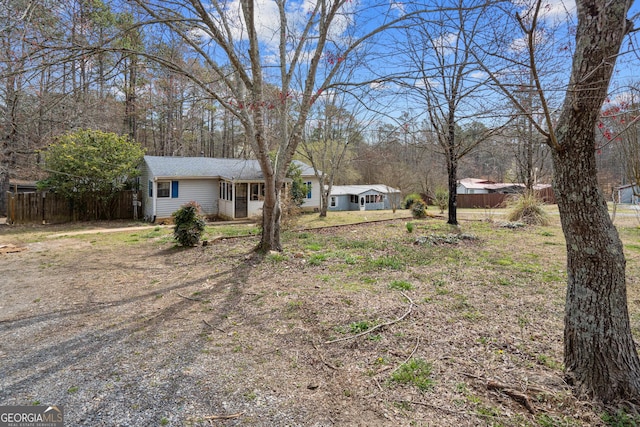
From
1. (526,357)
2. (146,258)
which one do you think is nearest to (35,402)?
(526,357)

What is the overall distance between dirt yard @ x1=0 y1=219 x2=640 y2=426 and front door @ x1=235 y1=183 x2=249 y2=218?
29.6ft

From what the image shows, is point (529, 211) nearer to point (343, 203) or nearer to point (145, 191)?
point (145, 191)

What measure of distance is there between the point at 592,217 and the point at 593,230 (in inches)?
3.6

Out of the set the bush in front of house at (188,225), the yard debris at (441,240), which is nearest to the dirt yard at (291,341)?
the bush in front of house at (188,225)

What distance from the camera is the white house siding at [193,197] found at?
1430 cm

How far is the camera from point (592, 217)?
221cm

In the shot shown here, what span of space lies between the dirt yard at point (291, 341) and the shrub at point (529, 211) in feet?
19.3

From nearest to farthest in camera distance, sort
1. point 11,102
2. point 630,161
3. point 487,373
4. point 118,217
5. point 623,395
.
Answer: point 623,395, point 487,373, point 630,161, point 11,102, point 118,217

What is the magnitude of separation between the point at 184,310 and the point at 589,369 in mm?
4010

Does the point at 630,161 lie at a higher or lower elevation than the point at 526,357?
higher

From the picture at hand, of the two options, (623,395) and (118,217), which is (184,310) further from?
(118,217)

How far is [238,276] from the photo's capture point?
5492 millimetres

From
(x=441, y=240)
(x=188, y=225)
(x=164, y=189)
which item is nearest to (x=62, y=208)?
(x=164, y=189)

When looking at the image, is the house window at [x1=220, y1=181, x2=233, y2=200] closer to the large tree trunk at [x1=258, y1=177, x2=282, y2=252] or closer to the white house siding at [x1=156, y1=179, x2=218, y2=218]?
the white house siding at [x1=156, y1=179, x2=218, y2=218]
